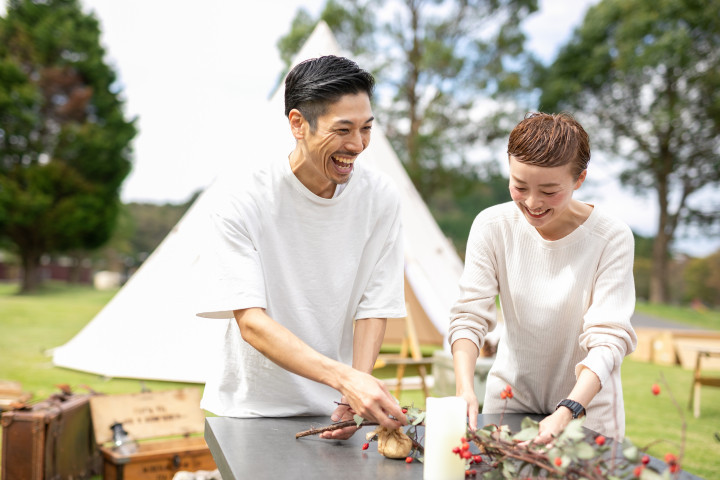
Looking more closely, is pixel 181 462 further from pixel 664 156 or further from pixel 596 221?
pixel 664 156

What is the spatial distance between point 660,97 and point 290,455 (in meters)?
22.5

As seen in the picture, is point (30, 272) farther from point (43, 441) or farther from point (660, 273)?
point (43, 441)

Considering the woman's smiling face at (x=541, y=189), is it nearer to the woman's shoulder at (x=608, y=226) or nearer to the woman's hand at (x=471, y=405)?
the woman's shoulder at (x=608, y=226)

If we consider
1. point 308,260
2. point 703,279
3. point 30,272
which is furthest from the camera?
point 703,279

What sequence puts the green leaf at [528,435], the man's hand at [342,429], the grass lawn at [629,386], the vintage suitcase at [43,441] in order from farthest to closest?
1. the grass lawn at [629,386]
2. the vintage suitcase at [43,441]
3. the man's hand at [342,429]
4. the green leaf at [528,435]

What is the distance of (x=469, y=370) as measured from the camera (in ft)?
5.60

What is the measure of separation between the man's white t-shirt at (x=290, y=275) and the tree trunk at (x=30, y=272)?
21175 mm

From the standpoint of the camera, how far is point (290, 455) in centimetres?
139

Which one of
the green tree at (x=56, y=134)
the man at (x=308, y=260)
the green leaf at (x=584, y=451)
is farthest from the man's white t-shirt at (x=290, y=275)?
the green tree at (x=56, y=134)

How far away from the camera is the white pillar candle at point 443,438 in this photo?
49.8 inches

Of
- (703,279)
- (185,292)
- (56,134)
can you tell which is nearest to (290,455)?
(185,292)

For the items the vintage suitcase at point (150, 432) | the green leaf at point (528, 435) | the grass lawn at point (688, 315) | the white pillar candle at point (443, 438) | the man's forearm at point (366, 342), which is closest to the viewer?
the green leaf at point (528, 435)

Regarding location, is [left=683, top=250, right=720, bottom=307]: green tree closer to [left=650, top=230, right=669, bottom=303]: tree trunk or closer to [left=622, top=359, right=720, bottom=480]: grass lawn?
[left=650, top=230, right=669, bottom=303]: tree trunk

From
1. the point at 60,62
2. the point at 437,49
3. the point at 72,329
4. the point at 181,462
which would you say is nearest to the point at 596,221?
the point at 181,462
